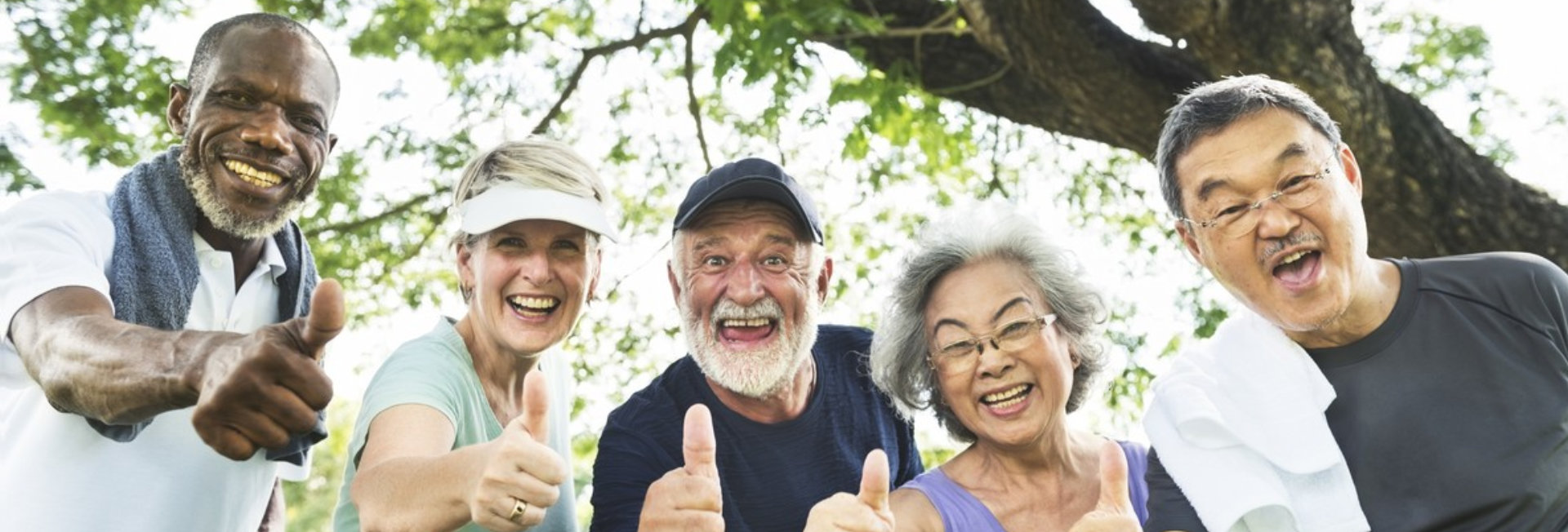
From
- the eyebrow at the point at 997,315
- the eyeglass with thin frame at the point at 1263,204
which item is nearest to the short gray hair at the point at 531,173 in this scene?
the eyebrow at the point at 997,315

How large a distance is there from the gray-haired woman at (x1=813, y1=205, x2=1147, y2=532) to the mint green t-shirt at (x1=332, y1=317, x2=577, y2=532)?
0.83 m

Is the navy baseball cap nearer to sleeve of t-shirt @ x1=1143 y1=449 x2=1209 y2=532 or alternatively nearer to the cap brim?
the cap brim

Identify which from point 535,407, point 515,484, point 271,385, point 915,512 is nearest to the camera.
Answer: point 271,385

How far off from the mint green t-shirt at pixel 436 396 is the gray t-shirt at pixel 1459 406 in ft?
4.74

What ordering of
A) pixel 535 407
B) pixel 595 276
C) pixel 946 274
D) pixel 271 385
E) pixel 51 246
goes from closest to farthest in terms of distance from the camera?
pixel 271 385, pixel 535 407, pixel 51 246, pixel 946 274, pixel 595 276

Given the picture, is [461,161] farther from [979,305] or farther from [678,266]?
[979,305]

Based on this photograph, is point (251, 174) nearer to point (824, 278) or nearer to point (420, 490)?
point (420, 490)

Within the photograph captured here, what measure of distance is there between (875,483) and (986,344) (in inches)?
21.8

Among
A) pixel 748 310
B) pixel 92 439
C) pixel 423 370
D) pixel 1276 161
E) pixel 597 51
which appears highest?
pixel 597 51

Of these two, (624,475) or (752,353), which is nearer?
(624,475)

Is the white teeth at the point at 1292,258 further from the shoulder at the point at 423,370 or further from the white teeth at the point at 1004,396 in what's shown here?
the shoulder at the point at 423,370

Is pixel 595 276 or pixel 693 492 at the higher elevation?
pixel 595 276

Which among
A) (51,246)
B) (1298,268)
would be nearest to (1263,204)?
(1298,268)

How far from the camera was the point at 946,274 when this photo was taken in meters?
3.07
